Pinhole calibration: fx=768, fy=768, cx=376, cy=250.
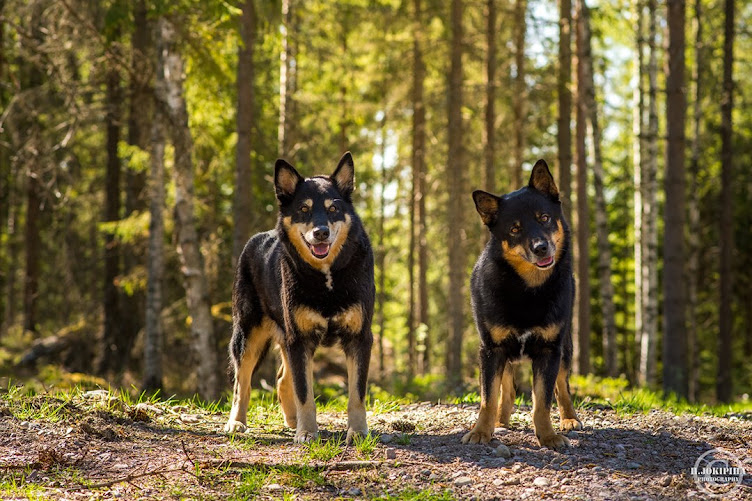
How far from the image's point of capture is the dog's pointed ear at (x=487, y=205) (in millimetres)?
6461

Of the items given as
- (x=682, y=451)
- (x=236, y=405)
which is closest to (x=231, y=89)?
(x=236, y=405)

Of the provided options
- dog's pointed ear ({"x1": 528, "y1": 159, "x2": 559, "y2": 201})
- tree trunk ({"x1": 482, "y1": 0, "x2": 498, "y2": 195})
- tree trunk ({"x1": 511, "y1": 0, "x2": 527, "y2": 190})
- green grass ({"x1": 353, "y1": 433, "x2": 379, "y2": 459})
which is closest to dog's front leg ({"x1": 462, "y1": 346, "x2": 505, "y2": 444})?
green grass ({"x1": 353, "y1": 433, "x2": 379, "y2": 459})

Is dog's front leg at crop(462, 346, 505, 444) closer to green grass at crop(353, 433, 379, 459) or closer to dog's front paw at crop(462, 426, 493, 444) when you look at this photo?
dog's front paw at crop(462, 426, 493, 444)

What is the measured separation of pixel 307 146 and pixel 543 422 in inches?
518

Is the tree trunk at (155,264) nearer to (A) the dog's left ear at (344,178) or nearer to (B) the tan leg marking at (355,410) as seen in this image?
(A) the dog's left ear at (344,178)

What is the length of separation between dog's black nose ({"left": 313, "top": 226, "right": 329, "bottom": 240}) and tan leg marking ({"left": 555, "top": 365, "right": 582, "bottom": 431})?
8.08ft

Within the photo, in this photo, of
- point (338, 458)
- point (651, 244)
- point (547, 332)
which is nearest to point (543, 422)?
point (547, 332)

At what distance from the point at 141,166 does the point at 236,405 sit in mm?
10622

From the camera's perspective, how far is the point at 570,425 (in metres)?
6.89

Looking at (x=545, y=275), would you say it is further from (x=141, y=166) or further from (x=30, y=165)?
(x=141, y=166)

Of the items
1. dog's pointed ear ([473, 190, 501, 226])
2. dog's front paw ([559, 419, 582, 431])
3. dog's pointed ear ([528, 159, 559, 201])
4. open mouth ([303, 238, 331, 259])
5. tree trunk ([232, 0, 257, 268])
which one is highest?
tree trunk ([232, 0, 257, 268])

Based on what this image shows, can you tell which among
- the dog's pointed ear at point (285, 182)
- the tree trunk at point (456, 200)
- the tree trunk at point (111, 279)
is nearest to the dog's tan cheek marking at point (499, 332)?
the dog's pointed ear at point (285, 182)

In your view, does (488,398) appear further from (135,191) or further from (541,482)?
(135,191)

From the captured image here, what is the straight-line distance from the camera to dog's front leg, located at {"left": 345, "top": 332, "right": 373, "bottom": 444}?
6.54 m
